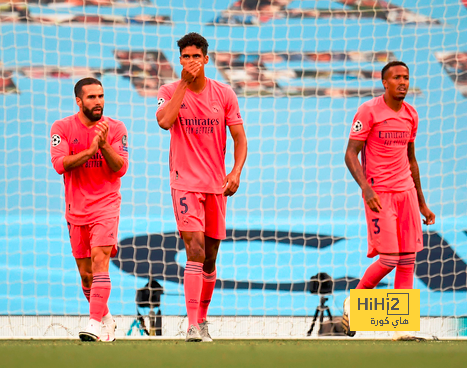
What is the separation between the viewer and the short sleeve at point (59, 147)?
3984 millimetres

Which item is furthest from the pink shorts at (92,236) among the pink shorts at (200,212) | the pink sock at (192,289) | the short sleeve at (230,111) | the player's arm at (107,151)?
the short sleeve at (230,111)

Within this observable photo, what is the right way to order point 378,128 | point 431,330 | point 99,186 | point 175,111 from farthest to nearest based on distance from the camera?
point 431,330 → point 378,128 → point 99,186 → point 175,111

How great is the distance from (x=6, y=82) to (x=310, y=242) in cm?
386

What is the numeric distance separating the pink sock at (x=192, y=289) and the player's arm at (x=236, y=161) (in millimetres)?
480

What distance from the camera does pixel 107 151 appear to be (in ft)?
13.0

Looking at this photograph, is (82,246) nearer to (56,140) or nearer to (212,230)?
(56,140)

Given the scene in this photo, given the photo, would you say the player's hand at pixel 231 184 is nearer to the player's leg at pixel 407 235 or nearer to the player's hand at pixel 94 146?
the player's hand at pixel 94 146

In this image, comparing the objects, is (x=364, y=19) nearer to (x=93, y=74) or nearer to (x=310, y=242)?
(x=310, y=242)

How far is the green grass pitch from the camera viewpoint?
3.43 m

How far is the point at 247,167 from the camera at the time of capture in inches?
285

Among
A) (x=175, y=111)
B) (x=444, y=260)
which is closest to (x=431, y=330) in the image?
(x=444, y=260)

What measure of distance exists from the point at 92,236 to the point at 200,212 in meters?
0.73

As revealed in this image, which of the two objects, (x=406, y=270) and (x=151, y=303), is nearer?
(x=406, y=270)

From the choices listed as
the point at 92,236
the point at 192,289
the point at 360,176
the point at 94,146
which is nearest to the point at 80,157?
the point at 94,146
